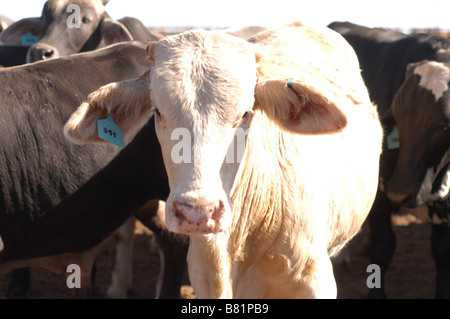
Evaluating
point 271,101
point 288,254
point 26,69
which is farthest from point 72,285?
point 271,101

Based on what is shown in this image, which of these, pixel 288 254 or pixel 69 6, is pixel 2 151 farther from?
pixel 69 6

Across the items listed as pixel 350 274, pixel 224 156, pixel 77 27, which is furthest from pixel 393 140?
pixel 77 27

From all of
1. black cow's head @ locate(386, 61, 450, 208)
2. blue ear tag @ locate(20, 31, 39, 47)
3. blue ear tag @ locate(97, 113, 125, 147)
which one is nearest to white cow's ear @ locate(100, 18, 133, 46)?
blue ear tag @ locate(20, 31, 39, 47)

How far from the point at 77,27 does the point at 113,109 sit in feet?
11.0

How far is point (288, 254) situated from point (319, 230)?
198 mm

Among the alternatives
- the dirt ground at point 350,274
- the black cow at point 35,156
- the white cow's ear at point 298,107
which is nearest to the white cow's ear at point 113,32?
the dirt ground at point 350,274

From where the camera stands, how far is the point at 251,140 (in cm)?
268

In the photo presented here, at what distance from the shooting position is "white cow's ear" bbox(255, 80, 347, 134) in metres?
2.49

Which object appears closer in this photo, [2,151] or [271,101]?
[271,101]

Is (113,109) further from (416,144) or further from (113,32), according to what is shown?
(113,32)

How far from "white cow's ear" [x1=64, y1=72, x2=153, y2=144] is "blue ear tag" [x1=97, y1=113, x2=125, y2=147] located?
3 centimetres

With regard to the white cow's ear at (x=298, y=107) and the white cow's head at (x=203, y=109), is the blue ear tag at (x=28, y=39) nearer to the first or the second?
the white cow's head at (x=203, y=109)

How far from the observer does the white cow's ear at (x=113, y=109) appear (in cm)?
263

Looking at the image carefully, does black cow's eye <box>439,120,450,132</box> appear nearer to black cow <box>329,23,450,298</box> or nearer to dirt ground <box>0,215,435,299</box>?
black cow <box>329,23,450,298</box>
